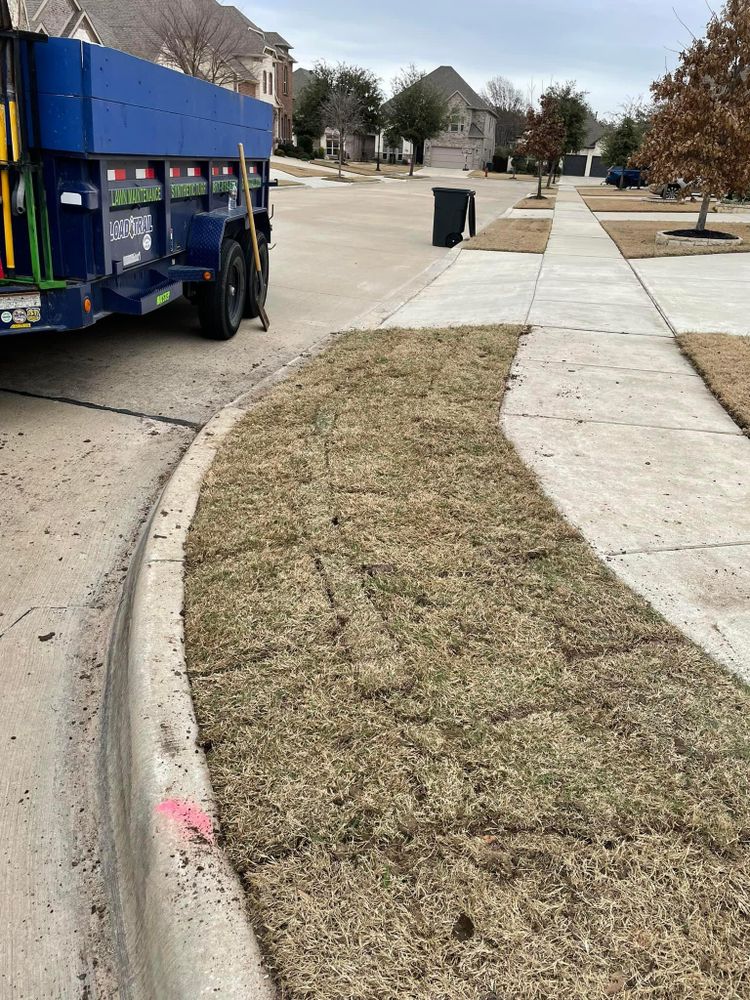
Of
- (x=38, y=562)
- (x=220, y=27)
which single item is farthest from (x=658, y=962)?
(x=220, y=27)

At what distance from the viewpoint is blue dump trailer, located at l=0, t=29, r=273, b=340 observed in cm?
496

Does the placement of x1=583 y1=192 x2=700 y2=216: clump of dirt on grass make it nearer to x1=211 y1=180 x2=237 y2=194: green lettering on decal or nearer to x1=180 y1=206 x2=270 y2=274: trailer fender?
x1=211 y1=180 x2=237 y2=194: green lettering on decal

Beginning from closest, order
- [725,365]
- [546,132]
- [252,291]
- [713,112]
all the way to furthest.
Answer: [725,365] < [252,291] < [713,112] < [546,132]

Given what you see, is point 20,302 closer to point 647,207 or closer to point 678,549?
point 678,549

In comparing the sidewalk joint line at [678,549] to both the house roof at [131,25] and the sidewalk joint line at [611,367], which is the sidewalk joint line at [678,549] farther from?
the house roof at [131,25]

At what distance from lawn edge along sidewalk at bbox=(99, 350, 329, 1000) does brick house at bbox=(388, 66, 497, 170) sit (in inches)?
3659

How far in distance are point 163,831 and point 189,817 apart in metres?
0.08

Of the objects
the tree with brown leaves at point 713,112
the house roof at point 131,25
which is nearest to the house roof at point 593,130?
the house roof at point 131,25

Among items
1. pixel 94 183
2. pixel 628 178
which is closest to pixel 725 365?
pixel 94 183

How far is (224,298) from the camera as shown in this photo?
796cm

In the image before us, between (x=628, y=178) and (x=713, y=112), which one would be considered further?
(x=628, y=178)

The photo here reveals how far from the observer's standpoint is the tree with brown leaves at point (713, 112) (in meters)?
16.3

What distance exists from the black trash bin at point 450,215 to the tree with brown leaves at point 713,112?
14.1 ft

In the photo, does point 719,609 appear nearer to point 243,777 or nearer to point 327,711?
point 327,711
